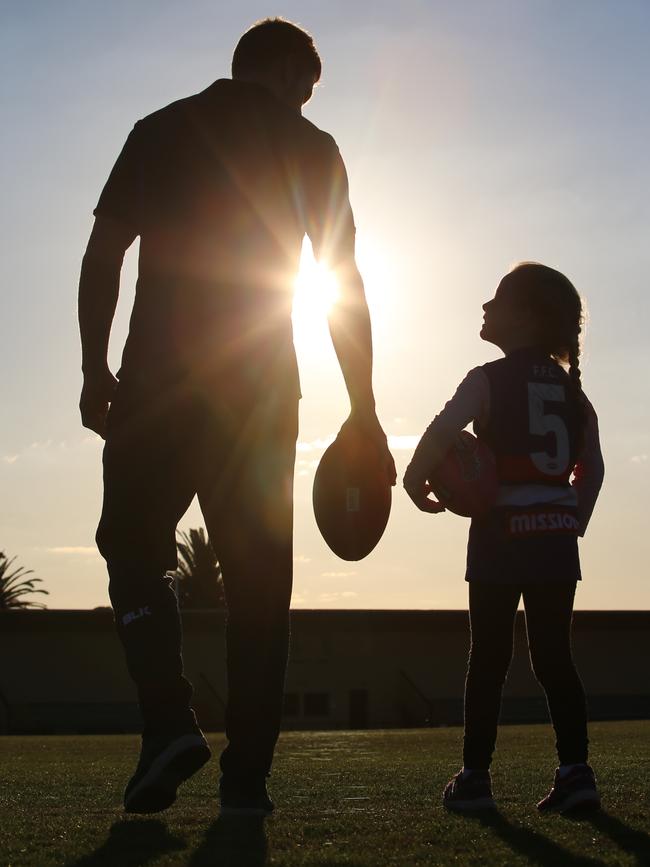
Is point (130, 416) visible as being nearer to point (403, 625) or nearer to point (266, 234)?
point (266, 234)

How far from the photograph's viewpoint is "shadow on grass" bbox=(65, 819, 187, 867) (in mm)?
2818

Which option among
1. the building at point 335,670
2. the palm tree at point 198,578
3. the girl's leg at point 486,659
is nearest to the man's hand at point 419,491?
the girl's leg at point 486,659

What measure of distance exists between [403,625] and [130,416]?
44.3 metres

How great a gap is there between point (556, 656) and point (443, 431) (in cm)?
86

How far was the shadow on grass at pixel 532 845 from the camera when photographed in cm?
278

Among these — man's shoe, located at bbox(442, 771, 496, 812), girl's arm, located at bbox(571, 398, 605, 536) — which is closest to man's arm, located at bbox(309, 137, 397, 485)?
girl's arm, located at bbox(571, 398, 605, 536)

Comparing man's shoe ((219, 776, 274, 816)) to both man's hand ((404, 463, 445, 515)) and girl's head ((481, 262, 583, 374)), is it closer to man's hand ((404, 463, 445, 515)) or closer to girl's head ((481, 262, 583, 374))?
man's hand ((404, 463, 445, 515))

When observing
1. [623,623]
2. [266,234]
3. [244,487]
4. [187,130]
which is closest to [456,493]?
[244,487]

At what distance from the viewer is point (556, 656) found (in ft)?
13.4

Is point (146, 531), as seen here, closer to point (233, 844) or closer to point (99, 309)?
point (99, 309)

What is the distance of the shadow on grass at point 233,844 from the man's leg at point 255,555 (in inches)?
13.5

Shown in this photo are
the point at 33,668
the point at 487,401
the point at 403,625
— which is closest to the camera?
the point at 487,401

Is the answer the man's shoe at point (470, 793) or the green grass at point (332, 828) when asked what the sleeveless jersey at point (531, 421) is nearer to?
the man's shoe at point (470, 793)

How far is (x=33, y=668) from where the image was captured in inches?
1725
